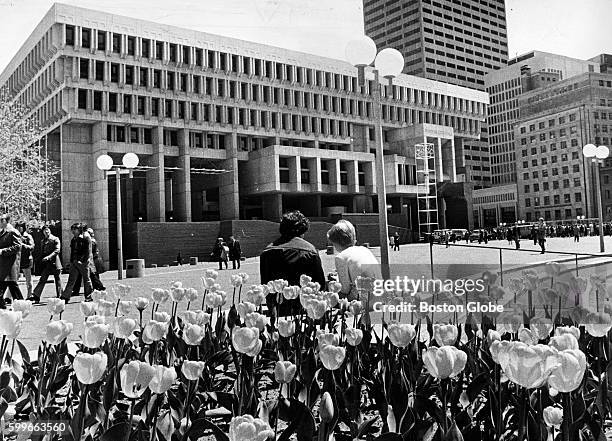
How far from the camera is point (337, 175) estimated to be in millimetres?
48469

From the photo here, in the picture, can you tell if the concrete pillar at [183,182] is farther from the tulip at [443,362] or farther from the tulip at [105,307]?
the tulip at [443,362]

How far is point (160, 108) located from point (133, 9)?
37.8 metres

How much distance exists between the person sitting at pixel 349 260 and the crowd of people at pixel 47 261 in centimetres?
569

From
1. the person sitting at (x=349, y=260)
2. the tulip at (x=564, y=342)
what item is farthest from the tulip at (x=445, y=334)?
the person sitting at (x=349, y=260)

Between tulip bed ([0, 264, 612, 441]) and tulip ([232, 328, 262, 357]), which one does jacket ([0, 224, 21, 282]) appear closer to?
tulip bed ([0, 264, 612, 441])

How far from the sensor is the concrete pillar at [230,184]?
44.2 meters

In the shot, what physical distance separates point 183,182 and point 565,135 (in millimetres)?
34638

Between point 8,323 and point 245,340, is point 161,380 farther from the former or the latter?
point 8,323

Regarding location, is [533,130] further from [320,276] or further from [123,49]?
[123,49]

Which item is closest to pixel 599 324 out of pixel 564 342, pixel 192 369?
pixel 564 342

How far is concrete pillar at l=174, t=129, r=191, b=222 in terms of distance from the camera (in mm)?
41875

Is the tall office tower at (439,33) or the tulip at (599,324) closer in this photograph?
the tulip at (599,324)

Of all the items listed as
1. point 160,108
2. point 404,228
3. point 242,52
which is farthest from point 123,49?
point 404,228

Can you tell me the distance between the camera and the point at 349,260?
13.1 ft
